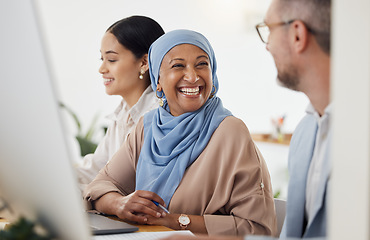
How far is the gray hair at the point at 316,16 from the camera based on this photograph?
897 mm

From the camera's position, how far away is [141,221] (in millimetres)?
1269

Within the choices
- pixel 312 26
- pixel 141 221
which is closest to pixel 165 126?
pixel 141 221

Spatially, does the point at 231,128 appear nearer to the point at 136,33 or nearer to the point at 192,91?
the point at 192,91

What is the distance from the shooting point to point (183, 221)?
1.30 metres

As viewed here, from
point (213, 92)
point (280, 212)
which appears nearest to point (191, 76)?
point (213, 92)

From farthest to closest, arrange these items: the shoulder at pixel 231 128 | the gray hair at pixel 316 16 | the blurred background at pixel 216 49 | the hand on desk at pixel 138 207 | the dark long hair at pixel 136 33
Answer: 1. the blurred background at pixel 216 49
2. the dark long hair at pixel 136 33
3. the shoulder at pixel 231 128
4. the hand on desk at pixel 138 207
5. the gray hair at pixel 316 16

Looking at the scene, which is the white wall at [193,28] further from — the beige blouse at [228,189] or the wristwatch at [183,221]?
the wristwatch at [183,221]

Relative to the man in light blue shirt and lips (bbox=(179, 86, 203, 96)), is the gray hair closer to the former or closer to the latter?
the man in light blue shirt

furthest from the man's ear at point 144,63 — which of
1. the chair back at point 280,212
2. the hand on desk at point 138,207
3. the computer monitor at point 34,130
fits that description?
the computer monitor at point 34,130

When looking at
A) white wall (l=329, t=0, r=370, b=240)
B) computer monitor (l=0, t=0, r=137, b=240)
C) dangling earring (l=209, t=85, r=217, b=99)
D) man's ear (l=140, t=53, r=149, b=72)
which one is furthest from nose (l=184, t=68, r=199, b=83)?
white wall (l=329, t=0, r=370, b=240)

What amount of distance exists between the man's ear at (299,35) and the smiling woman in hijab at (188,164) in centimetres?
50

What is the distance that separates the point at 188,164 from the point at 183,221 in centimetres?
23

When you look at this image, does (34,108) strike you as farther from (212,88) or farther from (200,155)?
(212,88)

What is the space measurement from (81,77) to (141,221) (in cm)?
343
